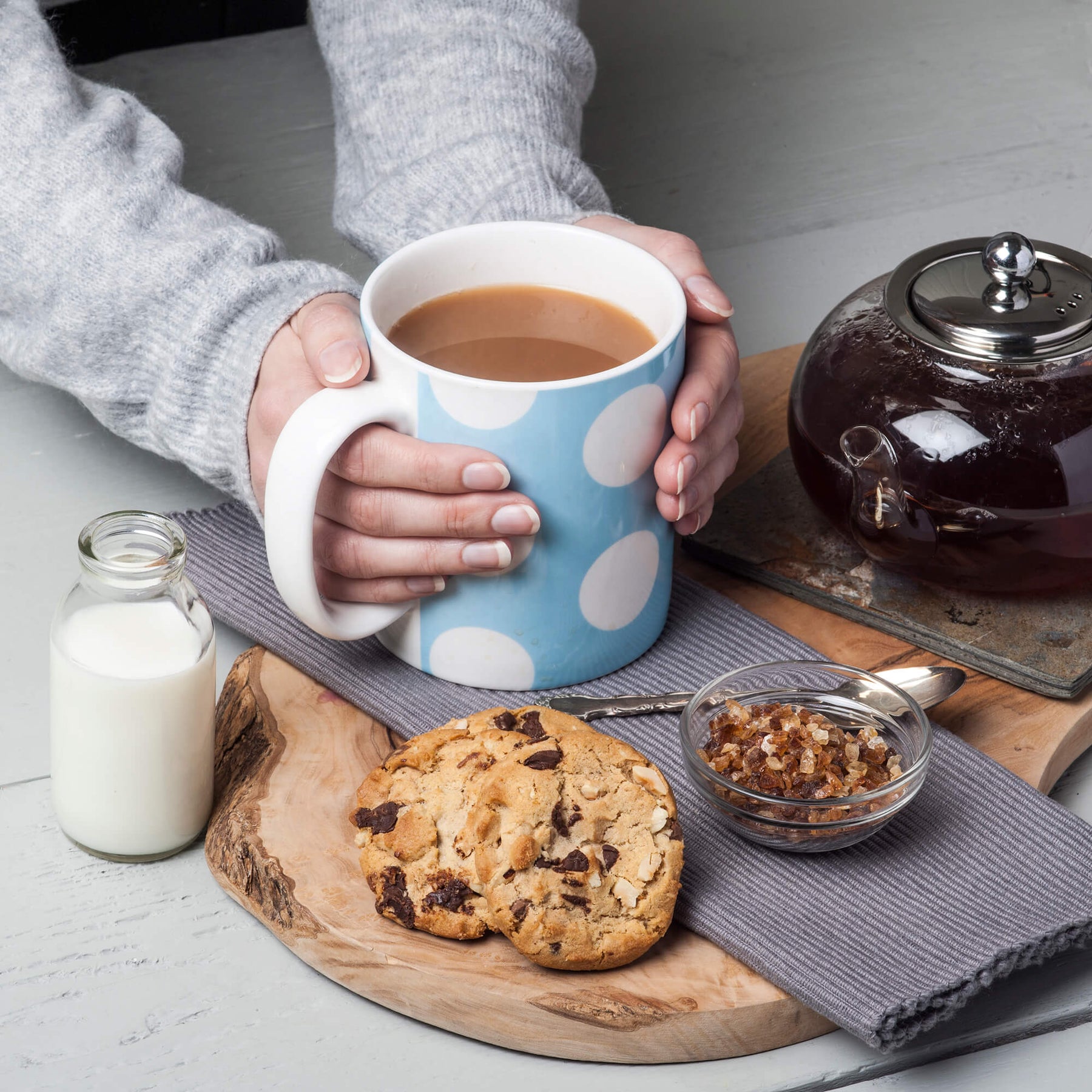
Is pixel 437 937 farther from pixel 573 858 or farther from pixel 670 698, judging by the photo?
pixel 670 698

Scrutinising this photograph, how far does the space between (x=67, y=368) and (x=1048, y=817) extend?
0.75m

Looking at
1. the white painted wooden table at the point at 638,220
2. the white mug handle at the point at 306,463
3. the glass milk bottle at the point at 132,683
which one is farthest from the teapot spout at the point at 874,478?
the glass milk bottle at the point at 132,683

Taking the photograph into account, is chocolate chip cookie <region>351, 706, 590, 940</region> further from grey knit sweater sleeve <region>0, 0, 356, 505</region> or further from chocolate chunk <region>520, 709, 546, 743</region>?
grey knit sweater sleeve <region>0, 0, 356, 505</region>

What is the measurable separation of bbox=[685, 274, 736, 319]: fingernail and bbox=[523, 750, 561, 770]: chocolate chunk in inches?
12.7

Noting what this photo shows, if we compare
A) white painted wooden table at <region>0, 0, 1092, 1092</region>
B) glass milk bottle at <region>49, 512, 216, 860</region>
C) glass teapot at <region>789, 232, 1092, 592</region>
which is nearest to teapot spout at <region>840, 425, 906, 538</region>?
glass teapot at <region>789, 232, 1092, 592</region>

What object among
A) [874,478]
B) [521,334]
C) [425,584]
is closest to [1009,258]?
[874,478]

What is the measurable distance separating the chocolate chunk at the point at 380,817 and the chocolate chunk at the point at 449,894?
4 centimetres

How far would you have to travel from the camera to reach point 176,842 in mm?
839

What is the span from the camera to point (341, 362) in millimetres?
806

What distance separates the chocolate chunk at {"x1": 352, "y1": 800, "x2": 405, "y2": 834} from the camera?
0.76m

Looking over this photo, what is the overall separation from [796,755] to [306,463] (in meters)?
0.32

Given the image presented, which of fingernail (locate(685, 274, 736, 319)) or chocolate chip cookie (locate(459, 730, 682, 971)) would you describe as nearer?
chocolate chip cookie (locate(459, 730, 682, 971))

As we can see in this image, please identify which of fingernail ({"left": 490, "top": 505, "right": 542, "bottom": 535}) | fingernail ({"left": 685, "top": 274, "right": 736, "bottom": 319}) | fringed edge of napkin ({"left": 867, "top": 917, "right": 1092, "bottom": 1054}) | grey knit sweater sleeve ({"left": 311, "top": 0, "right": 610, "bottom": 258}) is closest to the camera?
fringed edge of napkin ({"left": 867, "top": 917, "right": 1092, "bottom": 1054})

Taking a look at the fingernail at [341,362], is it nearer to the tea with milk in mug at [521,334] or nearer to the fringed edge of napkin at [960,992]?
the tea with milk in mug at [521,334]
